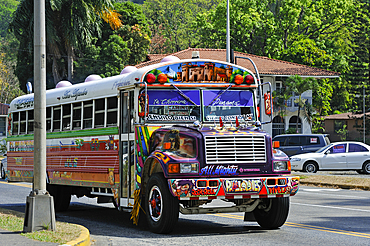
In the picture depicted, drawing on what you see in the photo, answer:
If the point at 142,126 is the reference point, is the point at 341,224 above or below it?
below

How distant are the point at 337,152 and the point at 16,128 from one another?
16.6 metres

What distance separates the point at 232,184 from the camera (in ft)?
31.1

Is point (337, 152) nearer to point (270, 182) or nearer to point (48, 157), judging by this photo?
point (48, 157)

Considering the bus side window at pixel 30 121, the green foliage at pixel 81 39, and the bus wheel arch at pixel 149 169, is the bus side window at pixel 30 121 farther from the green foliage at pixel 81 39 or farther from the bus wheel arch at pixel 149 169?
the green foliage at pixel 81 39

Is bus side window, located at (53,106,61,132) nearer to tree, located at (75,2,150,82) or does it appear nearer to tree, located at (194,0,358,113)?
tree, located at (75,2,150,82)

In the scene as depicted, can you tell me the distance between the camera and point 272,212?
10.4m

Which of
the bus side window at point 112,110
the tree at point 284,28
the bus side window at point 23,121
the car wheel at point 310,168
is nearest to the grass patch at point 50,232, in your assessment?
the bus side window at point 112,110

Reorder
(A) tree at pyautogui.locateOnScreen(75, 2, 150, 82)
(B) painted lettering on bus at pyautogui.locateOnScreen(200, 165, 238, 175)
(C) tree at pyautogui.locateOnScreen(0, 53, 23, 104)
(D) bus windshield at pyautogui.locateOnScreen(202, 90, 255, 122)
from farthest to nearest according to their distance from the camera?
(C) tree at pyautogui.locateOnScreen(0, 53, 23, 104) < (A) tree at pyautogui.locateOnScreen(75, 2, 150, 82) < (D) bus windshield at pyautogui.locateOnScreen(202, 90, 255, 122) < (B) painted lettering on bus at pyautogui.locateOnScreen(200, 165, 238, 175)

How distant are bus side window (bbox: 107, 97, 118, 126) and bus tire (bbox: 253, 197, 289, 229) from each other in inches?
132

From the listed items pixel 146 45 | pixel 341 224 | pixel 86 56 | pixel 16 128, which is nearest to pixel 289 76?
pixel 146 45

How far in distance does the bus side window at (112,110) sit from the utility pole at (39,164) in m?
2.14

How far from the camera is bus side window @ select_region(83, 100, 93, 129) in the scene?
12.7 meters

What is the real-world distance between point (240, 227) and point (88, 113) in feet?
14.1

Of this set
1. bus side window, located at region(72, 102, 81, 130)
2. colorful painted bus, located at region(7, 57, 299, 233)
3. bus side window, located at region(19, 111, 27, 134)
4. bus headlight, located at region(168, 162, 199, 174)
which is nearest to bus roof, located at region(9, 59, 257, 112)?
colorful painted bus, located at region(7, 57, 299, 233)
